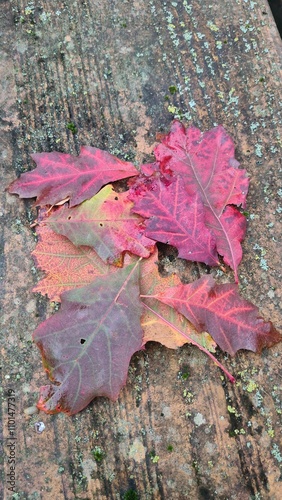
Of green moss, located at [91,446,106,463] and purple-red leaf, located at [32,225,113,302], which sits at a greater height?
purple-red leaf, located at [32,225,113,302]

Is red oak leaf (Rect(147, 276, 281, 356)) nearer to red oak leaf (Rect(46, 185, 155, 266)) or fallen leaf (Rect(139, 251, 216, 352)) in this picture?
fallen leaf (Rect(139, 251, 216, 352))

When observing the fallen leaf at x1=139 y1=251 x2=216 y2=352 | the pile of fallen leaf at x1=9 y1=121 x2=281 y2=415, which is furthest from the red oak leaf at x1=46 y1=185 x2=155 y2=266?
the fallen leaf at x1=139 y1=251 x2=216 y2=352

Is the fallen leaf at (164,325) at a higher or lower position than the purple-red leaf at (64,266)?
lower

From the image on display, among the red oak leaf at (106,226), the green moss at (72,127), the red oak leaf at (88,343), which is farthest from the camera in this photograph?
the green moss at (72,127)

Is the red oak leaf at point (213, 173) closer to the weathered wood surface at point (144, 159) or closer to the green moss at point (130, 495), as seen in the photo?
the weathered wood surface at point (144, 159)

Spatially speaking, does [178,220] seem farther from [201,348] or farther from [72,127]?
[72,127]

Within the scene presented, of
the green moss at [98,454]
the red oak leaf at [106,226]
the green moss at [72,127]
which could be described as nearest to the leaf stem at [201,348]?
the red oak leaf at [106,226]

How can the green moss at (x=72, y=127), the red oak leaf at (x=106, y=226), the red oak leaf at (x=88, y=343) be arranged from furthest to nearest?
1. the green moss at (x=72, y=127)
2. the red oak leaf at (x=106, y=226)
3. the red oak leaf at (x=88, y=343)

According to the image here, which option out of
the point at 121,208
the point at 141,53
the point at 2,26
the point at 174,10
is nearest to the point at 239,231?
the point at 121,208
